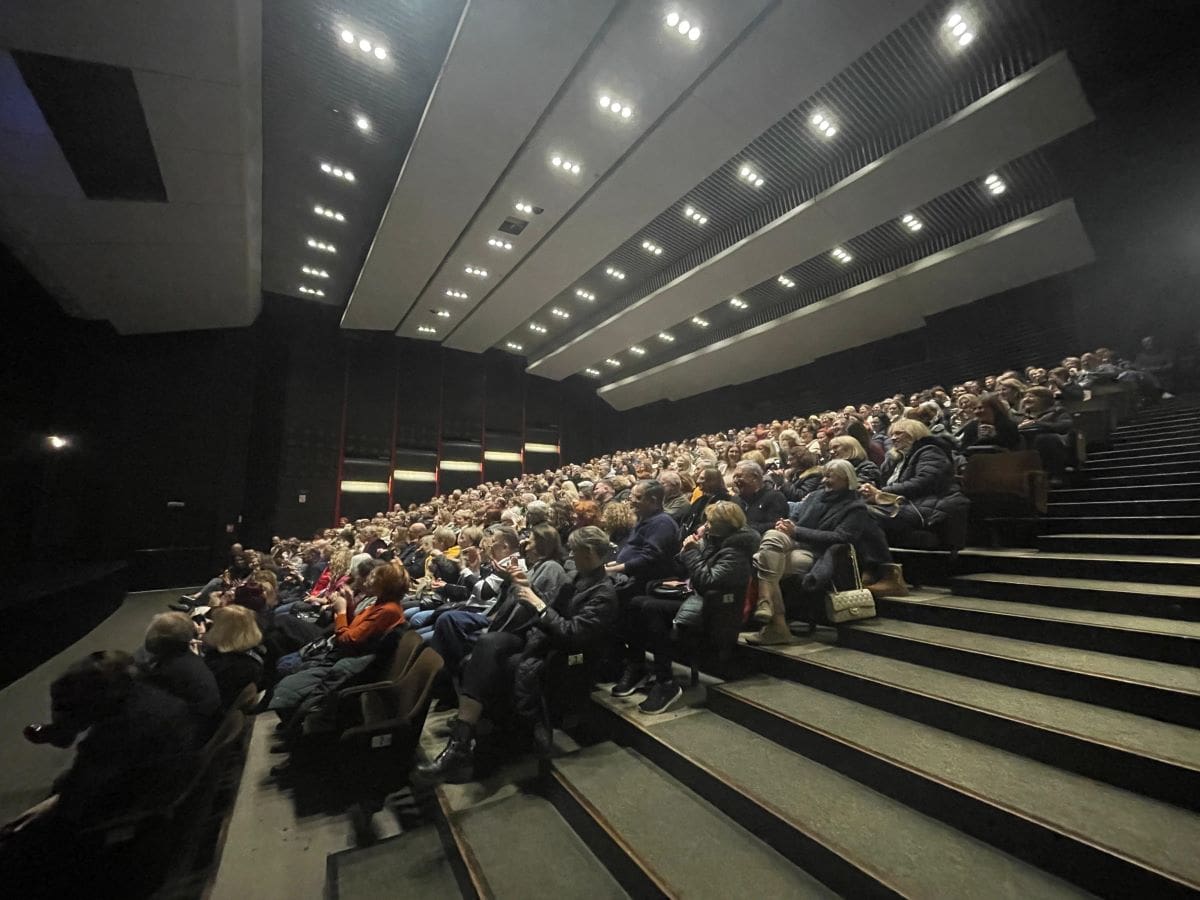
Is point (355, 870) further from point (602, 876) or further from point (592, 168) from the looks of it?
point (592, 168)

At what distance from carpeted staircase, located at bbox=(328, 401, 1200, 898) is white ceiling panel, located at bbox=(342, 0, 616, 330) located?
6331 millimetres

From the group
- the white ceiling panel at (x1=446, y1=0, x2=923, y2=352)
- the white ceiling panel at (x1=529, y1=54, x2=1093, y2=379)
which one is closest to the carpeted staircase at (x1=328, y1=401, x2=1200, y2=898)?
the white ceiling panel at (x1=529, y1=54, x2=1093, y2=379)

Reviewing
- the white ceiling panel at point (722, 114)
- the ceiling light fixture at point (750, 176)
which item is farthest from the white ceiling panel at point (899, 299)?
the white ceiling panel at point (722, 114)

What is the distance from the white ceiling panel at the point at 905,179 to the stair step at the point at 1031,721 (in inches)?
263

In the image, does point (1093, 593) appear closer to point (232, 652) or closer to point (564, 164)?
point (232, 652)

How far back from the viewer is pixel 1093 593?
7.79 ft

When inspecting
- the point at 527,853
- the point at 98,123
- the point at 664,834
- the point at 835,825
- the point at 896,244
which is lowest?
the point at 527,853

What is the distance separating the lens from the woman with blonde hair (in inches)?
96.1

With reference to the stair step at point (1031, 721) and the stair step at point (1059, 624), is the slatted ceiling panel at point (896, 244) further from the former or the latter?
the stair step at point (1031, 721)

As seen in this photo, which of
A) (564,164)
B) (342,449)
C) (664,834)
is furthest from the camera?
(342,449)

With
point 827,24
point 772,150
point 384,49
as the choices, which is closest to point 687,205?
point 772,150

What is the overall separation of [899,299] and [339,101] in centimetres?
924

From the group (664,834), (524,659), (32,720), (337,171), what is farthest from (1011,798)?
(337,171)

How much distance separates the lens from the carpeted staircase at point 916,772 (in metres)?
1.27
